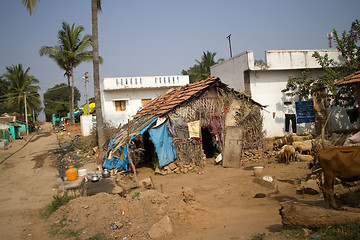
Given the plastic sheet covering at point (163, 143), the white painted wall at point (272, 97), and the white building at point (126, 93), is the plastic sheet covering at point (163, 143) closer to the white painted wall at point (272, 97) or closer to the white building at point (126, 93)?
the white painted wall at point (272, 97)

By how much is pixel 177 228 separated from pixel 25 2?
1058 centimetres

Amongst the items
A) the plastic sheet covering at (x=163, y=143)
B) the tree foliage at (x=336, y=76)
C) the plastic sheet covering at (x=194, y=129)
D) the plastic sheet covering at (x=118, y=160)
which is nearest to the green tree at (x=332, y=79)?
the tree foliage at (x=336, y=76)

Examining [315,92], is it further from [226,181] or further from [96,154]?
[96,154]

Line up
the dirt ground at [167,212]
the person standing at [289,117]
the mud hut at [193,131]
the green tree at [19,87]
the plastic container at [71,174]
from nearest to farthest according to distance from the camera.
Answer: the dirt ground at [167,212] → the plastic container at [71,174] → the mud hut at [193,131] → the person standing at [289,117] → the green tree at [19,87]

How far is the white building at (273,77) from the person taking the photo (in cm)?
1628

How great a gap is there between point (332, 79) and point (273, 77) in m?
3.23

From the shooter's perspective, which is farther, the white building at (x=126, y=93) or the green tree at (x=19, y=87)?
the green tree at (x=19, y=87)

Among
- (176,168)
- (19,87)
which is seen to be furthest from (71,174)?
(19,87)

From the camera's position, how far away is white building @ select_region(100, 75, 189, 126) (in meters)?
21.9

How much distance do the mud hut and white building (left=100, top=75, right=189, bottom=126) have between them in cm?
943

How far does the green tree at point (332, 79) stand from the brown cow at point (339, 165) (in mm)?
11022

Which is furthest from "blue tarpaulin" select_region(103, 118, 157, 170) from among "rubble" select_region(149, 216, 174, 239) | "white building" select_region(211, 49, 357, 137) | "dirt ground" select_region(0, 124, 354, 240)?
"white building" select_region(211, 49, 357, 137)

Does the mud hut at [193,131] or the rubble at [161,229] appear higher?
the mud hut at [193,131]

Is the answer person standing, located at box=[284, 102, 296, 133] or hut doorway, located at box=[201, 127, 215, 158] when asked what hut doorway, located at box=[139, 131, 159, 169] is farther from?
person standing, located at box=[284, 102, 296, 133]
